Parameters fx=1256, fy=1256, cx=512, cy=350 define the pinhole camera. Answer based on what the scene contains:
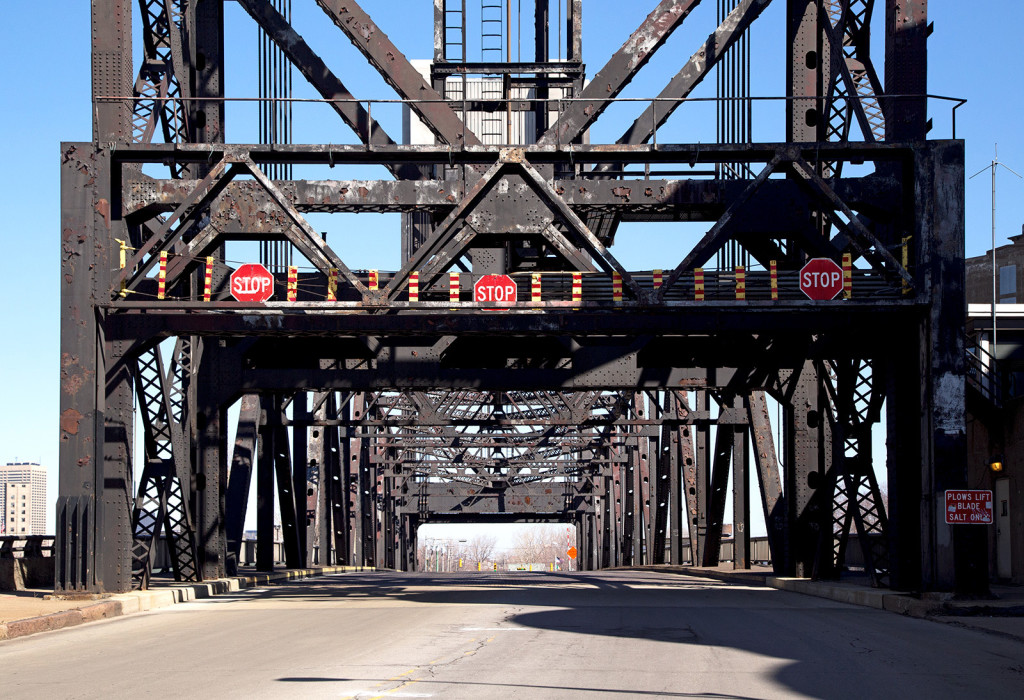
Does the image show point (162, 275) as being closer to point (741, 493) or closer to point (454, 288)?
point (454, 288)

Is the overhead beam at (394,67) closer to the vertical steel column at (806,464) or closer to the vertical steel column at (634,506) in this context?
the vertical steel column at (806,464)

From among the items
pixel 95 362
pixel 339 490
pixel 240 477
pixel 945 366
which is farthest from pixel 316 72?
pixel 339 490

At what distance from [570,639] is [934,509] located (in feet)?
27.9

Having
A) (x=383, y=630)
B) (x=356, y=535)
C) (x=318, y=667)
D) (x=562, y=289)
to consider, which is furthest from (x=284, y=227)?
(x=356, y=535)

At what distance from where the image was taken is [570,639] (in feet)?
48.4

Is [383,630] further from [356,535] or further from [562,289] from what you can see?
[356,535]

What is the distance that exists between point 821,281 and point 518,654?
10957mm

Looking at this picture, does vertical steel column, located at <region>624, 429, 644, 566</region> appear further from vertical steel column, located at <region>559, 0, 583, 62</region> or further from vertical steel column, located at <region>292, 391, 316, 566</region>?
vertical steel column, located at <region>559, 0, 583, 62</region>

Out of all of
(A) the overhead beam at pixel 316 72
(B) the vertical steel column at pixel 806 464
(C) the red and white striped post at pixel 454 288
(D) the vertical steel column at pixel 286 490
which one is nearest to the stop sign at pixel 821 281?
(C) the red and white striped post at pixel 454 288

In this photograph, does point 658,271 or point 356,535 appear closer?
point 658,271

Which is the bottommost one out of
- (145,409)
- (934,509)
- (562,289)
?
(934,509)

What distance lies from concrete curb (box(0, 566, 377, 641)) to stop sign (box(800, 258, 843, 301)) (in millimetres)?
12365

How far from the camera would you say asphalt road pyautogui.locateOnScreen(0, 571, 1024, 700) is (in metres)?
10.4

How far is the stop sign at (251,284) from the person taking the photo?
21594 mm
